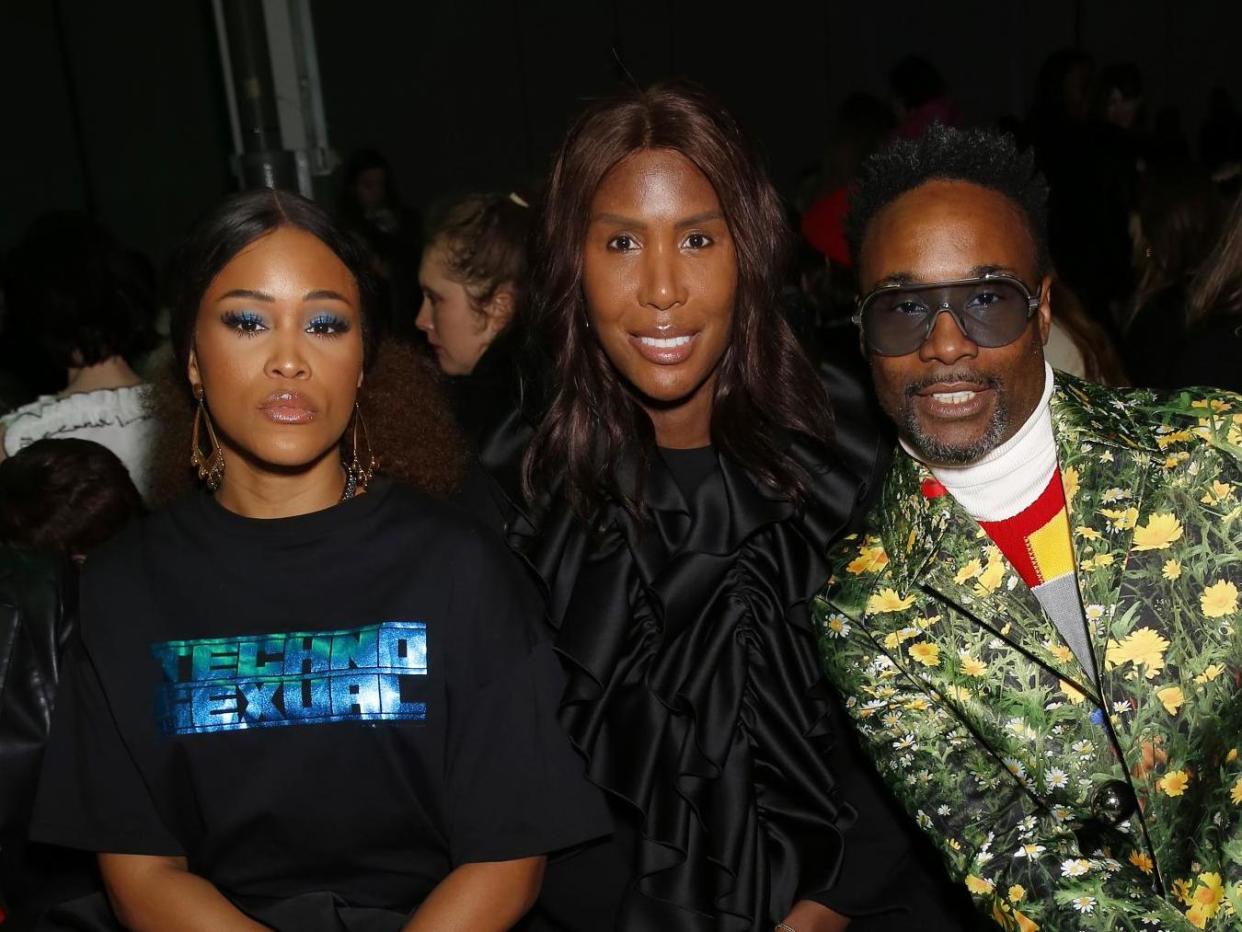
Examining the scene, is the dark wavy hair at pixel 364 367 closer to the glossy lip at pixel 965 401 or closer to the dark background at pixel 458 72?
the glossy lip at pixel 965 401

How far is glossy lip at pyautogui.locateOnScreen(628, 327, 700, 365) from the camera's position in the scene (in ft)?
8.43

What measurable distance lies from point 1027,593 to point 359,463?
4.01 ft

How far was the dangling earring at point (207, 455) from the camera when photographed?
8.17 feet

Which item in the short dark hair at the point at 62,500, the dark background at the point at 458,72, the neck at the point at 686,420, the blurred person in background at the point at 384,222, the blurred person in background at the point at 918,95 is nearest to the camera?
the neck at the point at 686,420

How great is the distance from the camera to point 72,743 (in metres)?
2.33

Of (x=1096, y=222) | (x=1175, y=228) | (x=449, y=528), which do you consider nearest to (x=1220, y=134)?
(x=1096, y=222)

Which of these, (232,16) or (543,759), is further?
(232,16)

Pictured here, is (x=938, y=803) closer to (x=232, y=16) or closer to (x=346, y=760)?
(x=346, y=760)

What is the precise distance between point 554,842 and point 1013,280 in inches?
48.9

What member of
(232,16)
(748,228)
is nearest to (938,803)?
(748,228)

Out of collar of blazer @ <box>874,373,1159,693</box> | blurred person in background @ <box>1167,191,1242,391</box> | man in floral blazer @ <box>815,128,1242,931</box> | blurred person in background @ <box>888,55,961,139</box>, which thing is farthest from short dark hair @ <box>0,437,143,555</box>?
blurred person in background @ <box>888,55,961,139</box>

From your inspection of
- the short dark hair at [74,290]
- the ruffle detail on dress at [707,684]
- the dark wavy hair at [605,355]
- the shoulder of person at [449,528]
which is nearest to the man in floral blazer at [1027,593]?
the ruffle detail on dress at [707,684]

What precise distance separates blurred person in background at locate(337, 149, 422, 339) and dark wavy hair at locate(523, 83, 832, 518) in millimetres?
3515

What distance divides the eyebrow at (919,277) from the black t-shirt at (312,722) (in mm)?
872
